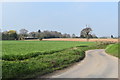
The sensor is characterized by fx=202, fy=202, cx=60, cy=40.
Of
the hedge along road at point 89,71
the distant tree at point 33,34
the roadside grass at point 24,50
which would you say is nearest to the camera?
the hedge along road at point 89,71

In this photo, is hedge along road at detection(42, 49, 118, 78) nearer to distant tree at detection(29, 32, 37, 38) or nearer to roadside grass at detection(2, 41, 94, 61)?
roadside grass at detection(2, 41, 94, 61)

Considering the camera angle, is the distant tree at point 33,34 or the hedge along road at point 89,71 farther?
the distant tree at point 33,34

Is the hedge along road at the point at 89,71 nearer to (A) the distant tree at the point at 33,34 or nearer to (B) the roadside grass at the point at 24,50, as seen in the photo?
(B) the roadside grass at the point at 24,50

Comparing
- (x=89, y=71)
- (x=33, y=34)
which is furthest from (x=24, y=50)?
(x=33, y=34)

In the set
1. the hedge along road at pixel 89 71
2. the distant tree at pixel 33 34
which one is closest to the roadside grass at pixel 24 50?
the hedge along road at pixel 89 71

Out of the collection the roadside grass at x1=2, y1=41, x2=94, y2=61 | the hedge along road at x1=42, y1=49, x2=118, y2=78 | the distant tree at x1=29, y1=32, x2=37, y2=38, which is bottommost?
the hedge along road at x1=42, y1=49, x2=118, y2=78

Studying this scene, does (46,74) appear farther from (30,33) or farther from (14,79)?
(30,33)

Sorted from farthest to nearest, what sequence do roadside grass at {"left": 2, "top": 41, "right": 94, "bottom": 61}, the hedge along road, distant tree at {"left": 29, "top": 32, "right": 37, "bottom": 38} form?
distant tree at {"left": 29, "top": 32, "right": 37, "bottom": 38}, roadside grass at {"left": 2, "top": 41, "right": 94, "bottom": 61}, the hedge along road

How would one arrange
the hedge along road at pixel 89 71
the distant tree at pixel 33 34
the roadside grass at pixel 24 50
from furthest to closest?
the distant tree at pixel 33 34 < the roadside grass at pixel 24 50 < the hedge along road at pixel 89 71

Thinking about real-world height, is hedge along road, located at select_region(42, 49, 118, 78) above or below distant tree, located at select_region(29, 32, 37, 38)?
below

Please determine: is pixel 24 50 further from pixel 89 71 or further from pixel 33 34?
pixel 33 34

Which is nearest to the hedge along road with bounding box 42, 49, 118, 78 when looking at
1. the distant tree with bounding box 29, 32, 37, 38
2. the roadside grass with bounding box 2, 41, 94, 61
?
the roadside grass with bounding box 2, 41, 94, 61

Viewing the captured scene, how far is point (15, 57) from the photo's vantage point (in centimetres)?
2317

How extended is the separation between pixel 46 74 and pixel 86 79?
3.29m
